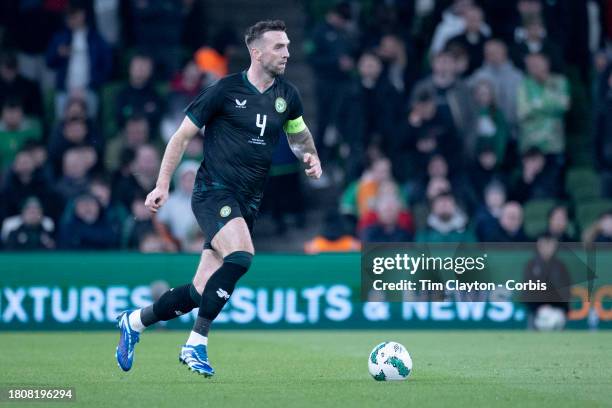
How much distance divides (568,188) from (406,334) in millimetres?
4347

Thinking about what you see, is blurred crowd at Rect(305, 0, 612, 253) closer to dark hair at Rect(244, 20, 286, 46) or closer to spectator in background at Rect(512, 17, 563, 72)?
spectator in background at Rect(512, 17, 563, 72)

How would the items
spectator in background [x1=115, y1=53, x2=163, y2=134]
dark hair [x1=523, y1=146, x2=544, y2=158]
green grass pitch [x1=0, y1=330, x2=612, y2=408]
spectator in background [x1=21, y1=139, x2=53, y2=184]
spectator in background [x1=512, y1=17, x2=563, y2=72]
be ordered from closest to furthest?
1. green grass pitch [x1=0, y1=330, x2=612, y2=408]
2. spectator in background [x1=21, y1=139, x2=53, y2=184]
3. dark hair [x1=523, y1=146, x2=544, y2=158]
4. spectator in background [x1=115, y1=53, x2=163, y2=134]
5. spectator in background [x1=512, y1=17, x2=563, y2=72]

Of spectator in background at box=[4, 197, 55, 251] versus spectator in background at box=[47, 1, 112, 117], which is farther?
spectator in background at box=[47, 1, 112, 117]

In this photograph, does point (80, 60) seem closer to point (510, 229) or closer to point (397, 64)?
point (397, 64)

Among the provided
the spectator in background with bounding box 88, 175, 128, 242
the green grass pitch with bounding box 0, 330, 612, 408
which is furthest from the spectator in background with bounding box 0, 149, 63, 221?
the green grass pitch with bounding box 0, 330, 612, 408

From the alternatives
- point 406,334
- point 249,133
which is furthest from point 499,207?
point 249,133

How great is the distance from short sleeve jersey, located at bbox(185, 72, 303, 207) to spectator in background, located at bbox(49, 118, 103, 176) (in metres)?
8.02

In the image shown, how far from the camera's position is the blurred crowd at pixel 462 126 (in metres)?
17.5

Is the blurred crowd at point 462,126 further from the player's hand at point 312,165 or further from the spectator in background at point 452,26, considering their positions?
the player's hand at point 312,165

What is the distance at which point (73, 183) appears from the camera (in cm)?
1795

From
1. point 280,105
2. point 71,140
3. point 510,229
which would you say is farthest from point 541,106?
point 280,105

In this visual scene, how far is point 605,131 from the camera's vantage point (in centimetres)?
1858

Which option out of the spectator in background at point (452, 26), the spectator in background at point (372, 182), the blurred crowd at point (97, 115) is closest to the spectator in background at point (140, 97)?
the blurred crowd at point (97, 115)

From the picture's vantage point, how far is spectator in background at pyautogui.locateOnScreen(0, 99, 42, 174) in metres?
18.6
